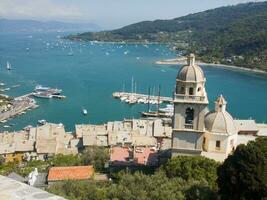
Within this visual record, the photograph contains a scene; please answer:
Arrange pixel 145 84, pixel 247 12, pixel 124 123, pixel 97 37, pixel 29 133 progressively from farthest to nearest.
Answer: pixel 247 12, pixel 97 37, pixel 145 84, pixel 124 123, pixel 29 133

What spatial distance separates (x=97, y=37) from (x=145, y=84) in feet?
334

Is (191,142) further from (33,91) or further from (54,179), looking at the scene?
(33,91)

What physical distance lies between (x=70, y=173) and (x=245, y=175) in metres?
7.99

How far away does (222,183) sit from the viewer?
12.8 meters

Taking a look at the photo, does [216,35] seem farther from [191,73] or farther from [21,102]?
[191,73]

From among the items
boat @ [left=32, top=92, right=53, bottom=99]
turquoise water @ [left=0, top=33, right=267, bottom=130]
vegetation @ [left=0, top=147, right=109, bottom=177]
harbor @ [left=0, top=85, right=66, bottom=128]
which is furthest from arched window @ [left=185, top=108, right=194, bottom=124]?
boat @ [left=32, top=92, right=53, bottom=99]

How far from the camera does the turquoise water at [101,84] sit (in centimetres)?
4459

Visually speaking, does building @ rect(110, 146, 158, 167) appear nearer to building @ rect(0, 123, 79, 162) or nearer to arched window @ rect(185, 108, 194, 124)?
arched window @ rect(185, 108, 194, 124)

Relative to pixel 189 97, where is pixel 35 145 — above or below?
below

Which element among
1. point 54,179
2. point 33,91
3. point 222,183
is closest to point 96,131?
point 54,179

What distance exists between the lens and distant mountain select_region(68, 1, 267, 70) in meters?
90.9

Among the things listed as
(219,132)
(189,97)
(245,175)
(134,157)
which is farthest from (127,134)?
(245,175)

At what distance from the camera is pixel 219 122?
17.5 m

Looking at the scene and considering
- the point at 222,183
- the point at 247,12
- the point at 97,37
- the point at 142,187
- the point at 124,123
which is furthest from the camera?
the point at 247,12
